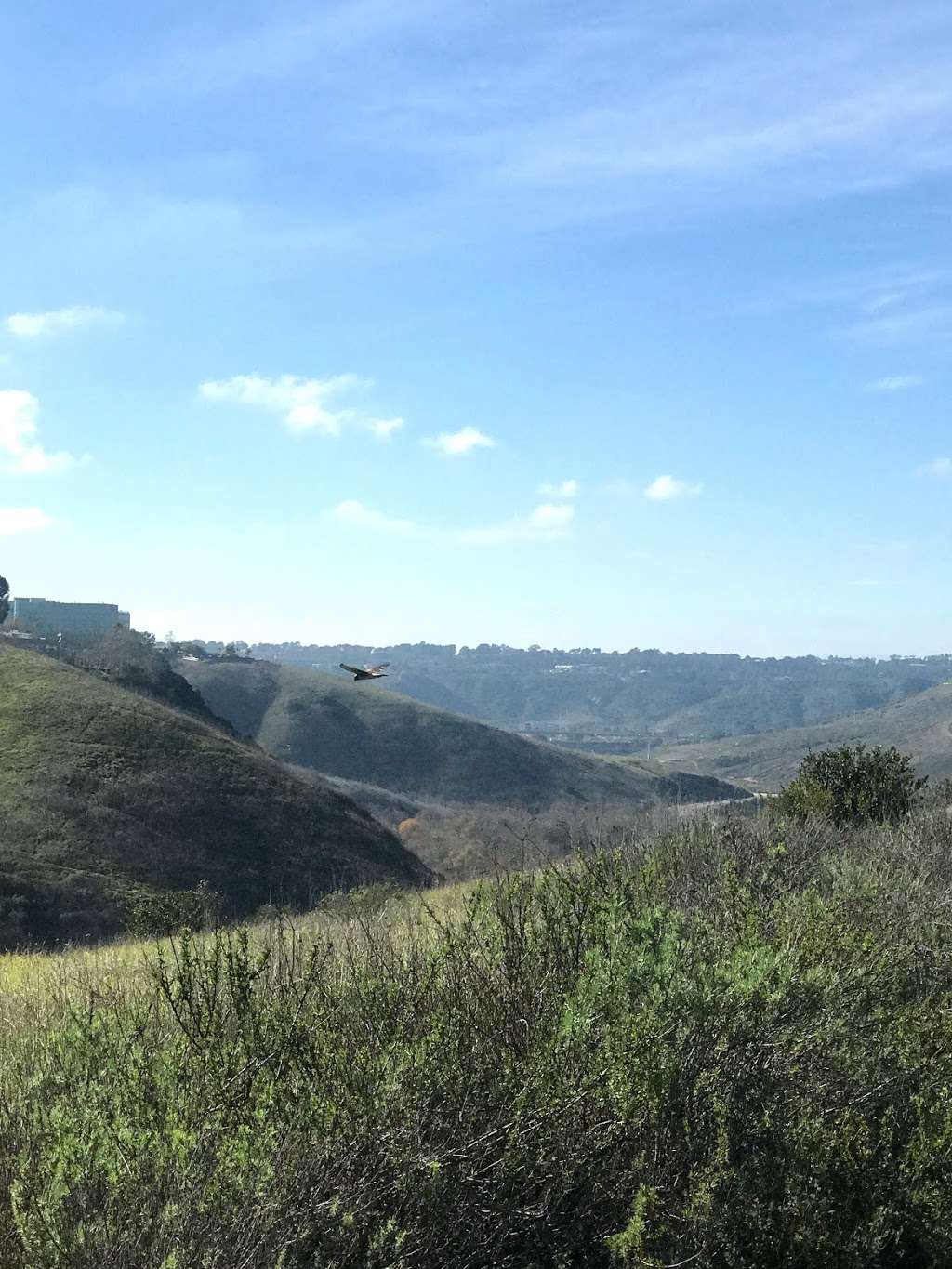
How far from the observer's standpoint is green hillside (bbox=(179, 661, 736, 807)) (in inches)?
4719

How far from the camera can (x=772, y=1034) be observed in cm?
494

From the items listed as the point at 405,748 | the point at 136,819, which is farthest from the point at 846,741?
the point at 136,819

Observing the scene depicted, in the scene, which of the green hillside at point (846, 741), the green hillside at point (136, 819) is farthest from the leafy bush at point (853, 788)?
the green hillside at point (846, 741)

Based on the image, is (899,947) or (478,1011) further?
(899,947)

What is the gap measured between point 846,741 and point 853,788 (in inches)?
4673

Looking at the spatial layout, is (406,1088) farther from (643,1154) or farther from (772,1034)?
(772,1034)

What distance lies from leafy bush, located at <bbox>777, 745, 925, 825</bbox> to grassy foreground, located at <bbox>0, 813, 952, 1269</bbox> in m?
9.43

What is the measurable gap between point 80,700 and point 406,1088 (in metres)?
62.0

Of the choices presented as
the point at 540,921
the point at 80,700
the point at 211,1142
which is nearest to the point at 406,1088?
the point at 211,1142

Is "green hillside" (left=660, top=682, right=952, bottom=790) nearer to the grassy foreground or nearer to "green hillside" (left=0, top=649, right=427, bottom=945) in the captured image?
"green hillside" (left=0, top=649, right=427, bottom=945)

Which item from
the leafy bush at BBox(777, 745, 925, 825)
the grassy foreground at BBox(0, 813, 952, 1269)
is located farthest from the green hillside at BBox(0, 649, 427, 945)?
the grassy foreground at BBox(0, 813, 952, 1269)

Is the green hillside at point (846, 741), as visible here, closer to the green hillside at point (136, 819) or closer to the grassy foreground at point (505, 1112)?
the green hillside at point (136, 819)

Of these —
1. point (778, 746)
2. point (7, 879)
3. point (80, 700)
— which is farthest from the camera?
point (778, 746)

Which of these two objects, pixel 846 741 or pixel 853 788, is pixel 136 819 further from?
pixel 846 741
